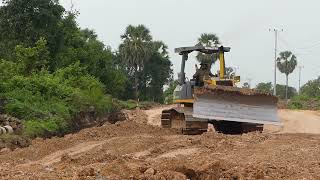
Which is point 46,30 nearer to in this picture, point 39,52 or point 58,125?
point 39,52

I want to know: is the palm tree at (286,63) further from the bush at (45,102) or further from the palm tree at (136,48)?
the bush at (45,102)

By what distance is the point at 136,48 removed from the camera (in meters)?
71.4

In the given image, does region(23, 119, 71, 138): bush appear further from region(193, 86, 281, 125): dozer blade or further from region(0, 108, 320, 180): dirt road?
region(193, 86, 281, 125): dozer blade

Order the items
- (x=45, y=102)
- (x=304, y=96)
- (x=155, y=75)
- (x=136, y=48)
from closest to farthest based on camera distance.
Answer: (x=45, y=102) < (x=304, y=96) < (x=136, y=48) < (x=155, y=75)

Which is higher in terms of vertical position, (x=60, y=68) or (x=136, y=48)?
(x=136, y=48)

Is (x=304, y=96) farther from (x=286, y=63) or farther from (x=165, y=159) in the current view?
(x=165, y=159)

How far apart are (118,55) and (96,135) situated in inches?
2225

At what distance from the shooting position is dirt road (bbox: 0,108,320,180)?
8.57m

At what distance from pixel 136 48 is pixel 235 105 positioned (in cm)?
5384

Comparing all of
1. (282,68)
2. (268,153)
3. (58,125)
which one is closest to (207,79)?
(58,125)

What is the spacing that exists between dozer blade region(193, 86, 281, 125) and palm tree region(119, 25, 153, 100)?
174ft

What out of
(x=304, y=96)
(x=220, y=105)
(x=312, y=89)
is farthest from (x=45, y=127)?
(x=312, y=89)

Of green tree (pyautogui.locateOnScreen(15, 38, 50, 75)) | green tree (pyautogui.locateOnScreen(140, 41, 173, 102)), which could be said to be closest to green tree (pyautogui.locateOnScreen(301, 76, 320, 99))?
green tree (pyautogui.locateOnScreen(140, 41, 173, 102))

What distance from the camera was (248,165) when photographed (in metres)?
9.23
